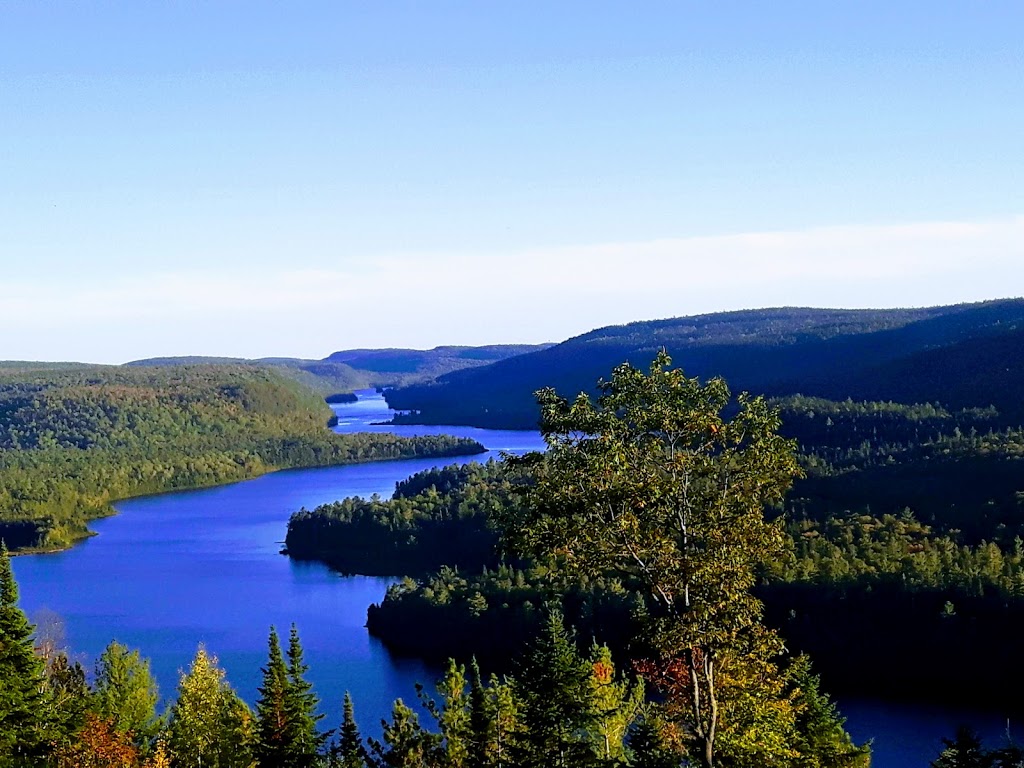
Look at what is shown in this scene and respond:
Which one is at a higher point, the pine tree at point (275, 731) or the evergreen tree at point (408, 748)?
the pine tree at point (275, 731)

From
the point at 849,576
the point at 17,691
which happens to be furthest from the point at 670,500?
the point at 849,576

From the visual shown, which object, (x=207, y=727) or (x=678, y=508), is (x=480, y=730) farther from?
(x=678, y=508)

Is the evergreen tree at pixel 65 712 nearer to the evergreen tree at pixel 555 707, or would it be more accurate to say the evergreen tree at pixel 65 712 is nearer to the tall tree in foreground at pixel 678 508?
the evergreen tree at pixel 555 707

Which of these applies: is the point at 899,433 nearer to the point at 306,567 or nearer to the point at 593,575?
the point at 306,567

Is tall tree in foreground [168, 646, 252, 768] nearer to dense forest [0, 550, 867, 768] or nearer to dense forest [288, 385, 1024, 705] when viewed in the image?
dense forest [0, 550, 867, 768]

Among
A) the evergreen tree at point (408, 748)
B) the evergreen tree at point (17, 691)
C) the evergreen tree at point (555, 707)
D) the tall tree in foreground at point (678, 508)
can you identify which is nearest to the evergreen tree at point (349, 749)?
the evergreen tree at point (408, 748)

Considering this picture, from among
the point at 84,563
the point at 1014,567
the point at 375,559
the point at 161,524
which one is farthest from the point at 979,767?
the point at 161,524

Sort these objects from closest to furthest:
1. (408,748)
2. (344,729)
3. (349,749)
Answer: (408,748) → (349,749) → (344,729)
